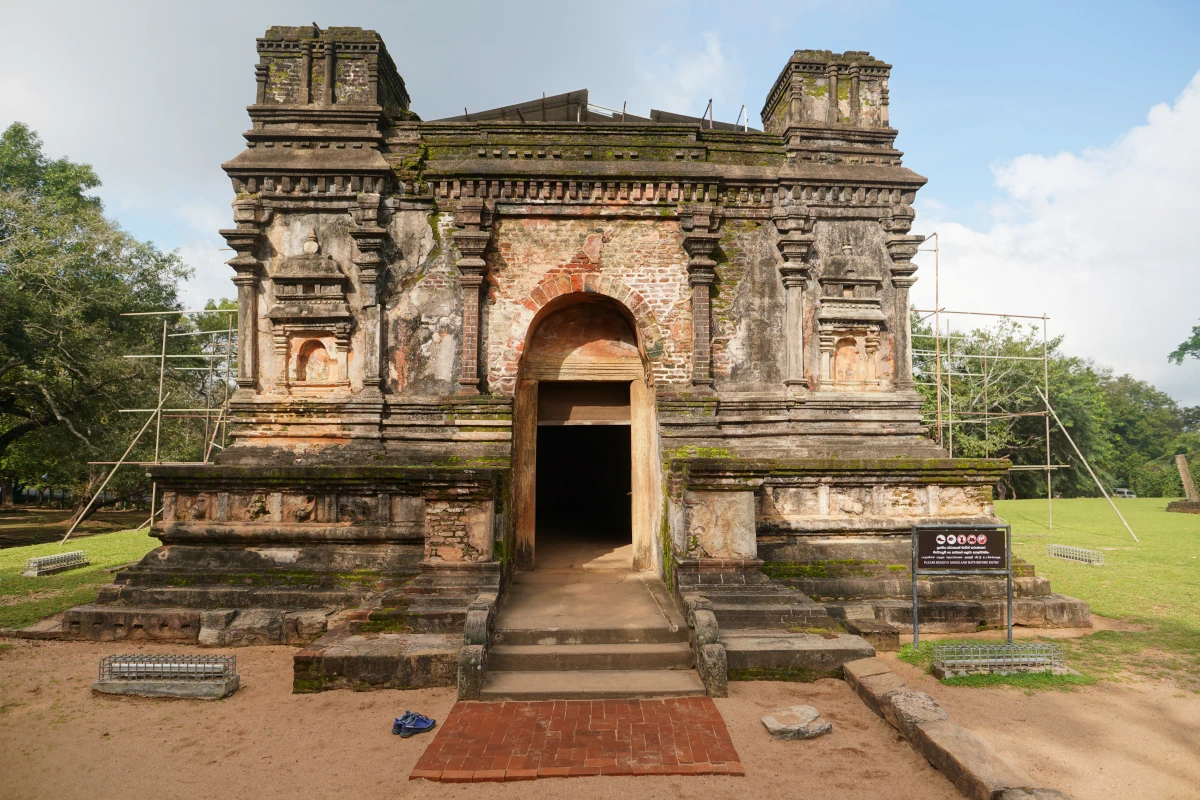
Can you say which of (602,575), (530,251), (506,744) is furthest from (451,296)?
(506,744)

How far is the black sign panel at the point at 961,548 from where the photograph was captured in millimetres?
7082

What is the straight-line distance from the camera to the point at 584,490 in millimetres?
16781

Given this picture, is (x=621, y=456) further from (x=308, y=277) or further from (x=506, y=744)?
(x=506, y=744)

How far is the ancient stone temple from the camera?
8.42m

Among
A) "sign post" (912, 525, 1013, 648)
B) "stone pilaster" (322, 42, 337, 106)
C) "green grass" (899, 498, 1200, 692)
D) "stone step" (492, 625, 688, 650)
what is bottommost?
"green grass" (899, 498, 1200, 692)

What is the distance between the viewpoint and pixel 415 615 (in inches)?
269

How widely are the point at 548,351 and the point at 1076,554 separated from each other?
11.6 m

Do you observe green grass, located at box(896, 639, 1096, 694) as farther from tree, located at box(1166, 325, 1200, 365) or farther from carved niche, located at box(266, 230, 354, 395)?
tree, located at box(1166, 325, 1200, 365)

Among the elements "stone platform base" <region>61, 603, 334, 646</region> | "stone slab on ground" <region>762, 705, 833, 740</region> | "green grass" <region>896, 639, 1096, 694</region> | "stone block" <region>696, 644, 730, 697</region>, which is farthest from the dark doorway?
"green grass" <region>896, 639, 1096, 694</region>

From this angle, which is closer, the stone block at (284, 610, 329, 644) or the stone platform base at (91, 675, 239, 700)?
the stone platform base at (91, 675, 239, 700)

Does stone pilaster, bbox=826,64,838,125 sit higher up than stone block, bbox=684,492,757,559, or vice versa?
stone pilaster, bbox=826,64,838,125

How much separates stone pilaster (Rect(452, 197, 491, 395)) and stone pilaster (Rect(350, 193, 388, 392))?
1164mm

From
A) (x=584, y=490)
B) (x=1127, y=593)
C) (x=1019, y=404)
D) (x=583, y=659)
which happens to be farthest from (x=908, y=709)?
(x=1019, y=404)

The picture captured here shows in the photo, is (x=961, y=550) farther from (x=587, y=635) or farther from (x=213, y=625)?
(x=213, y=625)
